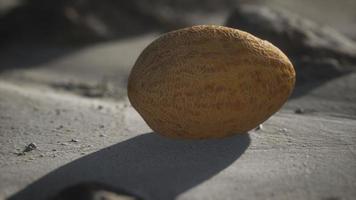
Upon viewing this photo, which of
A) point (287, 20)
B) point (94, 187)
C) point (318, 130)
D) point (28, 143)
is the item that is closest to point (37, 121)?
point (28, 143)

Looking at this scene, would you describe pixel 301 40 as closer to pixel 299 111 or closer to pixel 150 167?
pixel 299 111

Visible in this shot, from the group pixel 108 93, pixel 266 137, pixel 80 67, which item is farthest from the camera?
pixel 80 67

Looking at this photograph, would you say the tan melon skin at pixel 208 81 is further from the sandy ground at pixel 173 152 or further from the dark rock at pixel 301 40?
the dark rock at pixel 301 40

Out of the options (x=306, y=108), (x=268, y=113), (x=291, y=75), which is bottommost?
(x=306, y=108)

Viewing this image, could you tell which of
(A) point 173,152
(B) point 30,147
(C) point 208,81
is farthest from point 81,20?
(C) point 208,81

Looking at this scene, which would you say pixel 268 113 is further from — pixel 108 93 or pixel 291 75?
pixel 108 93

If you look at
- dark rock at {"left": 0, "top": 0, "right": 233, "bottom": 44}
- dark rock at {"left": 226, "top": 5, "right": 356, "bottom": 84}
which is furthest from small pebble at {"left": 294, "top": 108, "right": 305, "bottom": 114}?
dark rock at {"left": 0, "top": 0, "right": 233, "bottom": 44}

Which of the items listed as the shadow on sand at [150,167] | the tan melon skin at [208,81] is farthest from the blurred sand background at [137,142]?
the tan melon skin at [208,81]

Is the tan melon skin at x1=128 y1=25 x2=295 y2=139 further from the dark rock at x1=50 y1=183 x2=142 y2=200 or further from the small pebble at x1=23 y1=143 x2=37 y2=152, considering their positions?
the small pebble at x1=23 y1=143 x2=37 y2=152
